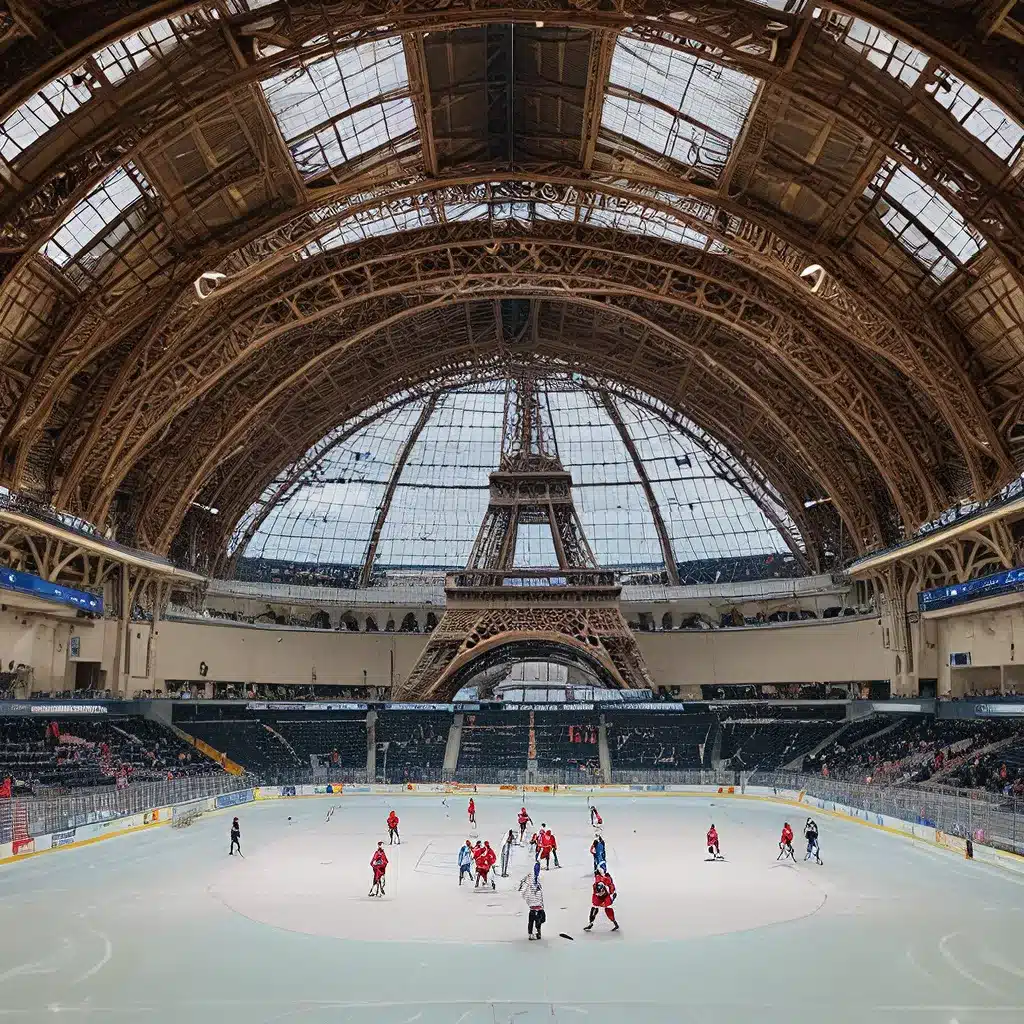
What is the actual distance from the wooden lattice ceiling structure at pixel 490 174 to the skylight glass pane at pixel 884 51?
105 millimetres

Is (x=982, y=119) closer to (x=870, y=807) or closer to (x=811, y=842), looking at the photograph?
(x=811, y=842)

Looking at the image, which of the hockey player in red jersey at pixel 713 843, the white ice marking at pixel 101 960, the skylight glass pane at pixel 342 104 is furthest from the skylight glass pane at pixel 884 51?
the white ice marking at pixel 101 960

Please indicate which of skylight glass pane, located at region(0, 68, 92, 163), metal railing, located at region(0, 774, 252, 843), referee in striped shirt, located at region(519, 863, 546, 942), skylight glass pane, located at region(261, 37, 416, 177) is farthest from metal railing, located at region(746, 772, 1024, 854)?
skylight glass pane, located at region(0, 68, 92, 163)

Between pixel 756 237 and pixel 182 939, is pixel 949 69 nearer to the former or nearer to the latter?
pixel 756 237

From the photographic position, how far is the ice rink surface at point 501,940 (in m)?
16.2

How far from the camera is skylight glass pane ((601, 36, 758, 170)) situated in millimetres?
35469

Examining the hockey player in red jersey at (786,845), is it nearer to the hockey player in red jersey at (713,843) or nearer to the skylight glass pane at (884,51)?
the hockey player in red jersey at (713,843)

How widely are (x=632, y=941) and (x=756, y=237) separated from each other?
1225 inches

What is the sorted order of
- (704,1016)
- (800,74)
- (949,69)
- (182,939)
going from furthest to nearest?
(800,74) < (949,69) < (182,939) < (704,1016)

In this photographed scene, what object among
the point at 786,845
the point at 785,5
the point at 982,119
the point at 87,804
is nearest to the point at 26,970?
the point at 87,804

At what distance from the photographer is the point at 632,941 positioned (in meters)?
21.5

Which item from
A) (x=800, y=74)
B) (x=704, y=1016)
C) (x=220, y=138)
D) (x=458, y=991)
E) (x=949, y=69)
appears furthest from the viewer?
(x=220, y=138)

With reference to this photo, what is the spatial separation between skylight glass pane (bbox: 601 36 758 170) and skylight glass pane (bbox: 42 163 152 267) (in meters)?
18.9

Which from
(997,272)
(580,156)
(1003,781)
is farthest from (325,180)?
(1003,781)
